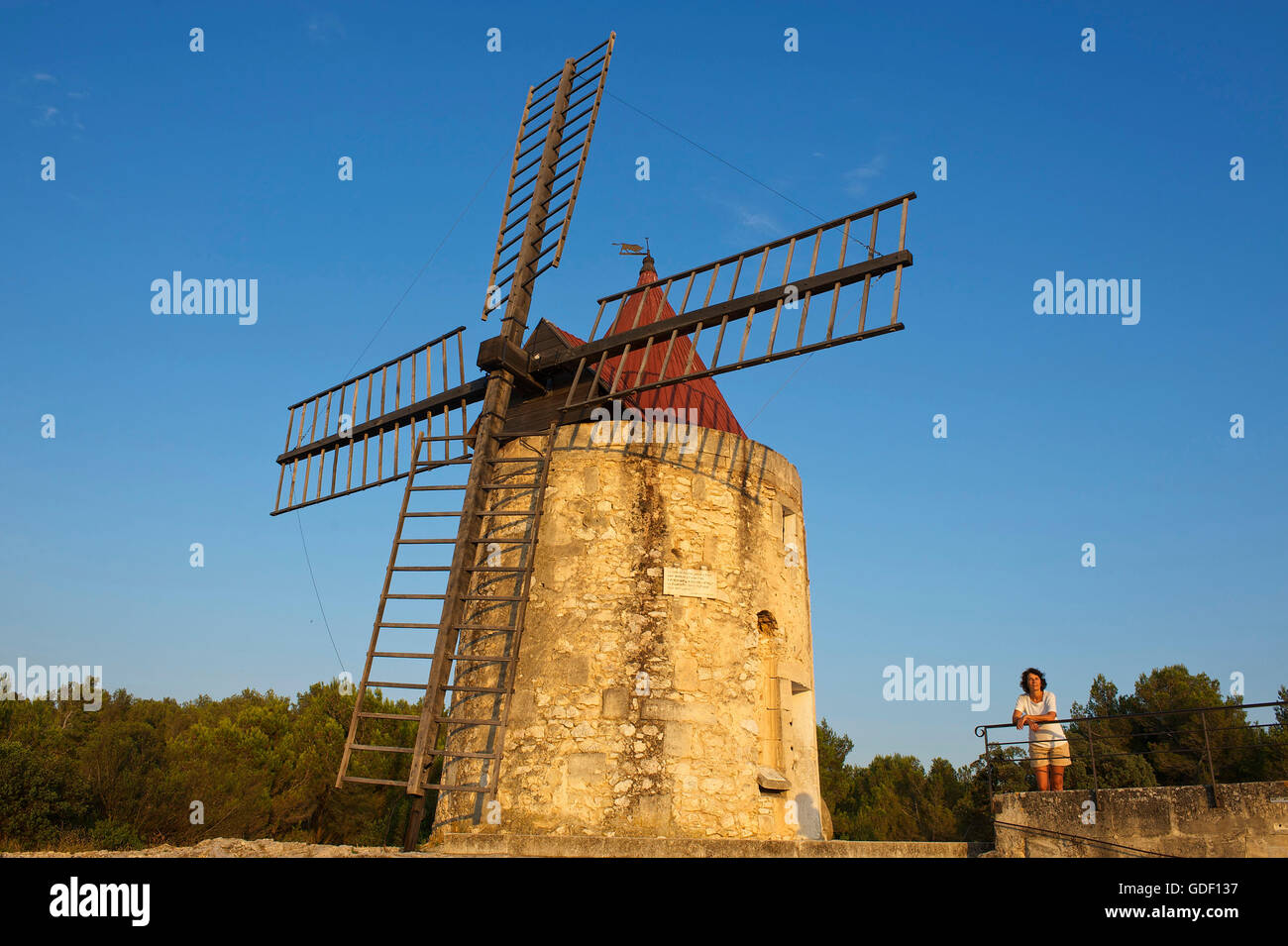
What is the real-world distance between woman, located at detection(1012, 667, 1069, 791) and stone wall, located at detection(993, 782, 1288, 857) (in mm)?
265

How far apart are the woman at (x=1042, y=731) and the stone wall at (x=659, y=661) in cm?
237

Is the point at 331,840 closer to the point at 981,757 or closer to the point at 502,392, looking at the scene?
the point at 502,392

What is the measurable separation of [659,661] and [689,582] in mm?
826

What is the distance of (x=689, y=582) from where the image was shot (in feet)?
27.5

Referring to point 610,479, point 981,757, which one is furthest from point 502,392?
point 981,757

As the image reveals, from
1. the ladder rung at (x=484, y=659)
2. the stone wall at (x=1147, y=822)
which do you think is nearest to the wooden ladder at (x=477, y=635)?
the ladder rung at (x=484, y=659)

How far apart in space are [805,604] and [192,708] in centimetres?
2183

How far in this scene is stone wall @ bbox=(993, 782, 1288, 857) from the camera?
5516mm

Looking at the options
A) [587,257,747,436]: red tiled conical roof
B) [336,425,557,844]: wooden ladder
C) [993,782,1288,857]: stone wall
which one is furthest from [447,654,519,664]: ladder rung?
[993,782,1288,857]: stone wall

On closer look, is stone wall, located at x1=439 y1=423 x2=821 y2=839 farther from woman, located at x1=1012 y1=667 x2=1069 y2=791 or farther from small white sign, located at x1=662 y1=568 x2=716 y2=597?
woman, located at x1=1012 y1=667 x2=1069 y2=791

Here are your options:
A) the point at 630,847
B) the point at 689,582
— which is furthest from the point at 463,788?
the point at 689,582

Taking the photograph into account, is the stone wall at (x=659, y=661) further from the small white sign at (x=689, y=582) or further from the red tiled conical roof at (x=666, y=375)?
the red tiled conical roof at (x=666, y=375)

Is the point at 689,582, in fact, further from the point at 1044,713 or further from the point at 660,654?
the point at 1044,713
